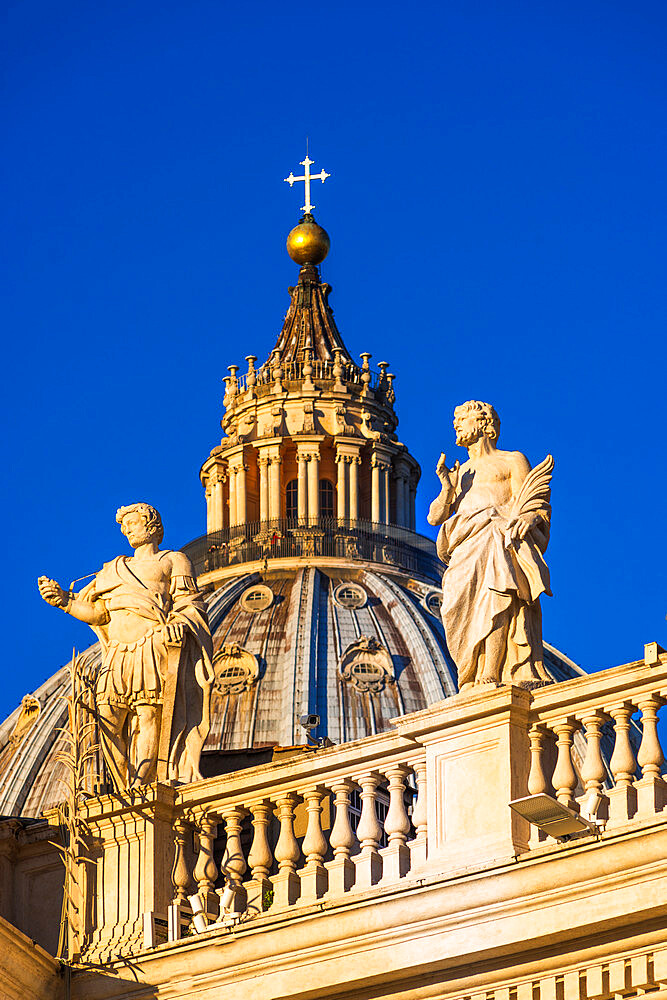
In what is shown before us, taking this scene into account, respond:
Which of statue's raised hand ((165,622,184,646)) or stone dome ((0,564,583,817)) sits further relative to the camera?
stone dome ((0,564,583,817))

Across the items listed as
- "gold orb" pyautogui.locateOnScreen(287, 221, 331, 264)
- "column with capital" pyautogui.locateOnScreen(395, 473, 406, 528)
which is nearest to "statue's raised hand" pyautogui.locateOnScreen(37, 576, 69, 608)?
"column with capital" pyautogui.locateOnScreen(395, 473, 406, 528)

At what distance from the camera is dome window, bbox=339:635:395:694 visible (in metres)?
117

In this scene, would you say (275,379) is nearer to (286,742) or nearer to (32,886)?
(286,742)

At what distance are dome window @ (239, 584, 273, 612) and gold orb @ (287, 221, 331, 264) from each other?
18588 millimetres

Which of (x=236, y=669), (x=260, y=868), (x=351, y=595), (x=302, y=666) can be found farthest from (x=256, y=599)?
(x=260, y=868)

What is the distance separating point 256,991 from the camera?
2028 cm

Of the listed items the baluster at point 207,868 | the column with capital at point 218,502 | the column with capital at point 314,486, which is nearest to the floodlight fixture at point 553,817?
the baluster at point 207,868

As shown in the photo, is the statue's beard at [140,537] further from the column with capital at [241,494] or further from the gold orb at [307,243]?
the gold orb at [307,243]

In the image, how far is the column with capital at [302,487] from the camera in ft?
406

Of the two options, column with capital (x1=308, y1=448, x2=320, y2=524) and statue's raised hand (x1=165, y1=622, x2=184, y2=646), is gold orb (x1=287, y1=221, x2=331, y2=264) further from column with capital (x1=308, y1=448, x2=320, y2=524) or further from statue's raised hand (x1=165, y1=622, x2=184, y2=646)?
statue's raised hand (x1=165, y1=622, x2=184, y2=646)

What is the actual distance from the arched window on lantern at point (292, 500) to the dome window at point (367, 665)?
764cm

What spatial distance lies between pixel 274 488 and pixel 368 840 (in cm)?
10377

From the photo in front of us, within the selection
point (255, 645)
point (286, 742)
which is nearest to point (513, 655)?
point (286, 742)

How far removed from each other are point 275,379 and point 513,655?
356ft
